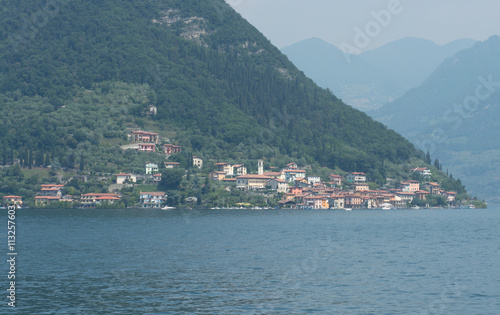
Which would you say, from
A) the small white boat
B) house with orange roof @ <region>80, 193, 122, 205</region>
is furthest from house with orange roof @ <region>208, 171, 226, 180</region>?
the small white boat

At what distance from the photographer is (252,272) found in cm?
5616

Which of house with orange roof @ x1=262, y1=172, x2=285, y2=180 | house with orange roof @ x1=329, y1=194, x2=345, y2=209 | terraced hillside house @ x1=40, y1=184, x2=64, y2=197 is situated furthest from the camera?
house with orange roof @ x1=262, y1=172, x2=285, y2=180

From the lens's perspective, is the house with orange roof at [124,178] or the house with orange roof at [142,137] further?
the house with orange roof at [142,137]

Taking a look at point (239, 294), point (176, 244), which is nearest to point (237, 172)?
point (176, 244)

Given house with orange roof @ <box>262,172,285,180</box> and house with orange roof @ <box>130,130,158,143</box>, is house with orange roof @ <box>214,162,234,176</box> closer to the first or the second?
house with orange roof @ <box>262,172,285,180</box>

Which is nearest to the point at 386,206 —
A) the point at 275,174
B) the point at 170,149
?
the point at 275,174

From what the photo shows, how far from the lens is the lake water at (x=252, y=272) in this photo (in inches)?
1722

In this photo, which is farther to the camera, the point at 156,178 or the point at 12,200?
the point at 156,178

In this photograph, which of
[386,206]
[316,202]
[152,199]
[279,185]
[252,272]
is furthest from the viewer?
[386,206]

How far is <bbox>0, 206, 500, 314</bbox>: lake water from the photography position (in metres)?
43.8

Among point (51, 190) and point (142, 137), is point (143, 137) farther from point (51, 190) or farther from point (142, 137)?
point (51, 190)

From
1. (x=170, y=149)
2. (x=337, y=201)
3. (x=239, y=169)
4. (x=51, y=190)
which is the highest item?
(x=170, y=149)

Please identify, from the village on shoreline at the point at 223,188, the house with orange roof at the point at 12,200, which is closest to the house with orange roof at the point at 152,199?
the village on shoreline at the point at 223,188

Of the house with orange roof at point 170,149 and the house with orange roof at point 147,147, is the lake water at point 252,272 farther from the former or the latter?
the house with orange roof at point 170,149
